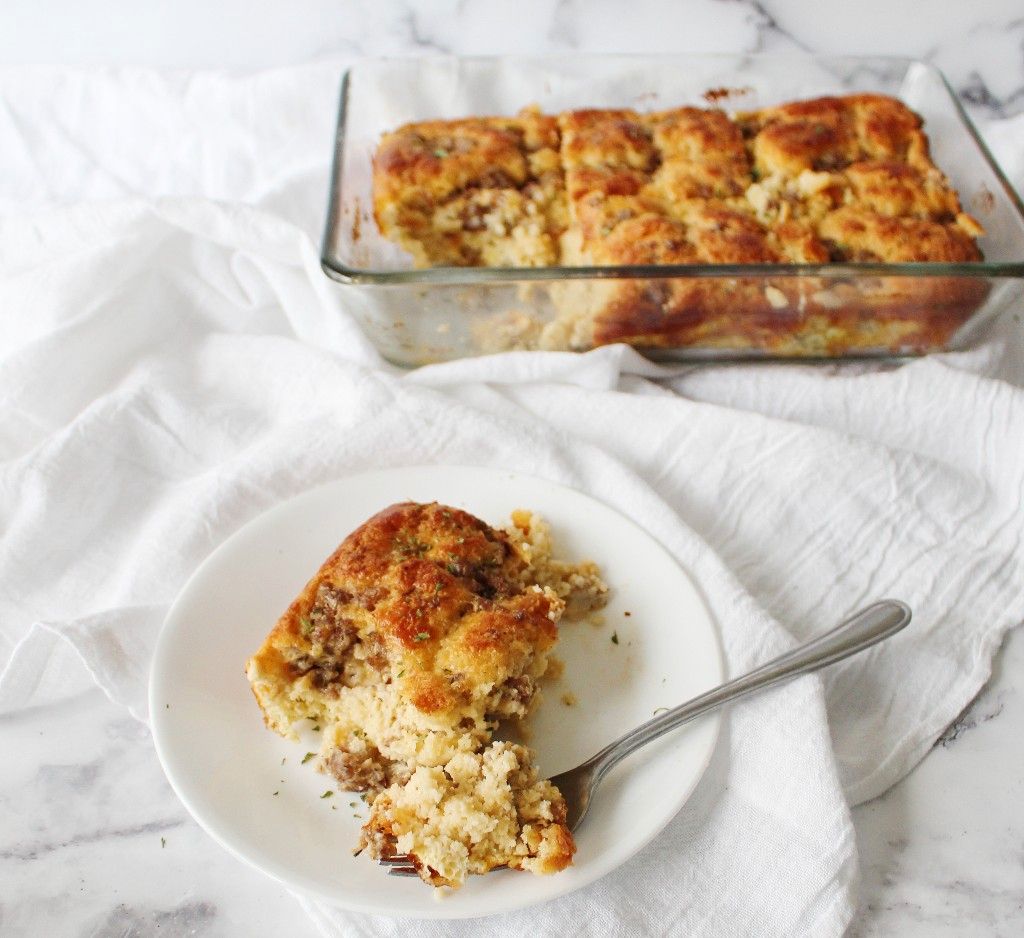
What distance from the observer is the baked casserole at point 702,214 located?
2484 millimetres

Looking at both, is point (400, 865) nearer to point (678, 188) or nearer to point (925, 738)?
point (925, 738)

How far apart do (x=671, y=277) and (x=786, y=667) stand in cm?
91

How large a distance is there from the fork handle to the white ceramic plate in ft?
0.11

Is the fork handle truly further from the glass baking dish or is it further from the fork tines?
the glass baking dish

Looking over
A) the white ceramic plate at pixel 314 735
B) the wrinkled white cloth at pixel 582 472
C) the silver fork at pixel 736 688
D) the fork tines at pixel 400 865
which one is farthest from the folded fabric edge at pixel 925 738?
the fork tines at pixel 400 865

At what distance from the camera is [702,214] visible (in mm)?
2617

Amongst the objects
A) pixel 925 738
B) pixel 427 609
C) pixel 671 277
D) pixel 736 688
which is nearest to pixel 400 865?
pixel 427 609

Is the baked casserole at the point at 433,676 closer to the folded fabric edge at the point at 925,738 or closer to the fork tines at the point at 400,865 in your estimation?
the fork tines at the point at 400,865

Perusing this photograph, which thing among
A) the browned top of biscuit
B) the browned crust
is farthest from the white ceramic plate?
the browned top of biscuit

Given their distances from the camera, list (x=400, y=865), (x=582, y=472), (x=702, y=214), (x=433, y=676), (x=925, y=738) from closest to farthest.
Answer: (x=400, y=865) → (x=433, y=676) → (x=925, y=738) → (x=582, y=472) → (x=702, y=214)

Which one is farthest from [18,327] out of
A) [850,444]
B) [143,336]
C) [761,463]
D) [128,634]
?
[850,444]

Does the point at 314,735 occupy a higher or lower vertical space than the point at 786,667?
lower

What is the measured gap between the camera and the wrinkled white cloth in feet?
5.76

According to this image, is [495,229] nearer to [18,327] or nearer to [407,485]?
[407,485]
